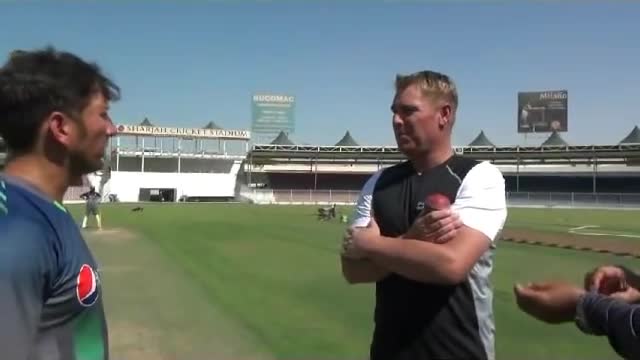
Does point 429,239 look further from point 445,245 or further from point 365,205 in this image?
point 365,205

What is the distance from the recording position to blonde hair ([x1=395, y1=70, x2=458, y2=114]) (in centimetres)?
271

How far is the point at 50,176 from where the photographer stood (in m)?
1.82

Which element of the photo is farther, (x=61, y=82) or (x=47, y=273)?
(x=61, y=82)

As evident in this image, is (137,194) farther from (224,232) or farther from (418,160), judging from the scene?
(418,160)

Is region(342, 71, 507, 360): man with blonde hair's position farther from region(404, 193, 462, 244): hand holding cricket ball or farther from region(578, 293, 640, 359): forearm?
region(578, 293, 640, 359): forearm

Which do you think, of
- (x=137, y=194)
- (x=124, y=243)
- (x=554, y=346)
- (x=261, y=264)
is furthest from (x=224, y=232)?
(x=137, y=194)

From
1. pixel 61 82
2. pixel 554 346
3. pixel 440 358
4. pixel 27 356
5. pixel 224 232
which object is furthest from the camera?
pixel 224 232

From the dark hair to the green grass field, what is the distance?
187 inches

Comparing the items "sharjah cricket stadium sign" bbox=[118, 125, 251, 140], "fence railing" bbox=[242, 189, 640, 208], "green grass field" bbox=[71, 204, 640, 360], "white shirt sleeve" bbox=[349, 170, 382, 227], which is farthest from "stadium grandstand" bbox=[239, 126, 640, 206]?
"white shirt sleeve" bbox=[349, 170, 382, 227]

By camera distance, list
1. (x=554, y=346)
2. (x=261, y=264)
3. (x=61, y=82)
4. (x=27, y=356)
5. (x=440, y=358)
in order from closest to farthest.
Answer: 1. (x=27, y=356)
2. (x=61, y=82)
3. (x=440, y=358)
4. (x=554, y=346)
5. (x=261, y=264)

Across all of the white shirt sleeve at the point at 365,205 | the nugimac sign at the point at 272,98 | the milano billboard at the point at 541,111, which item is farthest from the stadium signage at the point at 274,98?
the white shirt sleeve at the point at 365,205

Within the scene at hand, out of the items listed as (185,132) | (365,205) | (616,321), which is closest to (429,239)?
(365,205)

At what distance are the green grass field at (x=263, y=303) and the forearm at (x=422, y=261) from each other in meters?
4.10

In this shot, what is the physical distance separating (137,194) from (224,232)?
2229 inches
